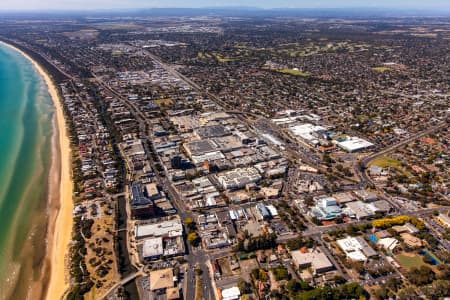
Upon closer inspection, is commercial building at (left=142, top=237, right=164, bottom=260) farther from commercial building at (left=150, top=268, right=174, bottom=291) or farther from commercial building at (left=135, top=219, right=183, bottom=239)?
commercial building at (left=150, top=268, right=174, bottom=291)

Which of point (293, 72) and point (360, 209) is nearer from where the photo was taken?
point (360, 209)

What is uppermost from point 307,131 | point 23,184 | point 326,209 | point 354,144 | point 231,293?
point 307,131

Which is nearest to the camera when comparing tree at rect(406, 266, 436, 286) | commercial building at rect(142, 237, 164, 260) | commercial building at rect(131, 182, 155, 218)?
tree at rect(406, 266, 436, 286)

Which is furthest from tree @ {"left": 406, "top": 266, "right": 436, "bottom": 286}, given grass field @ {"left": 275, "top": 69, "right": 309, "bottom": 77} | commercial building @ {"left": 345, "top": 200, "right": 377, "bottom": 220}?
grass field @ {"left": 275, "top": 69, "right": 309, "bottom": 77}

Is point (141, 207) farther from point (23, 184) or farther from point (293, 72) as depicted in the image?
point (293, 72)

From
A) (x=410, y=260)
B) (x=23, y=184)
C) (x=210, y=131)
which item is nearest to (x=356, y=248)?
(x=410, y=260)

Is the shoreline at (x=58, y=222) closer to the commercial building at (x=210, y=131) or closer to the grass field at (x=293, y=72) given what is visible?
the commercial building at (x=210, y=131)

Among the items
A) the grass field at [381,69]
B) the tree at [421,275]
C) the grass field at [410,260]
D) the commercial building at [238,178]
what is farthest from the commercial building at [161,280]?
the grass field at [381,69]
